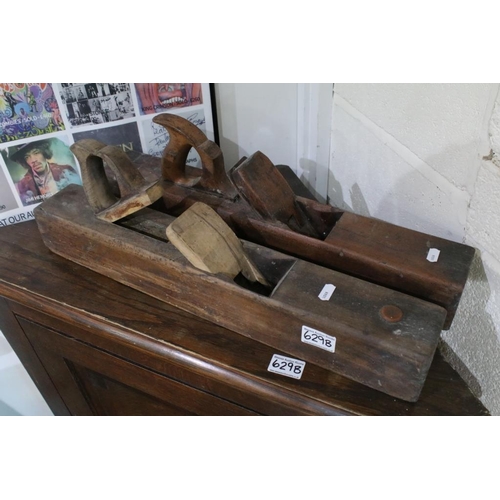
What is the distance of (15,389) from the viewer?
1.29 m

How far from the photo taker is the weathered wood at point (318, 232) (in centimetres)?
67

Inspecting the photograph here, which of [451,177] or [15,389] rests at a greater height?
[451,177]

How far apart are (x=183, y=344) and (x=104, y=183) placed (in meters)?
0.32

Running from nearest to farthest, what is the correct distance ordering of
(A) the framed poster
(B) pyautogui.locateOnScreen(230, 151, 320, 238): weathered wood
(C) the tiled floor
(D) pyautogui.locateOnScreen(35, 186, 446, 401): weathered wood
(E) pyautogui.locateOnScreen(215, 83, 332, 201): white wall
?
1. (D) pyautogui.locateOnScreen(35, 186, 446, 401): weathered wood
2. (B) pyautogui.locateOnScreen(230, 151, 320, 238): weathered wood
3. (A) the framed poster
4. (E) pyautogui.locateOnScreen(215, 83, 332, 201): white wall
5. (C) the tiled floor

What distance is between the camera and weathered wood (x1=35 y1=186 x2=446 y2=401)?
59 centimetres

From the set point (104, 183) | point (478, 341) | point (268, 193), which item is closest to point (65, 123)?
point (104, 183)

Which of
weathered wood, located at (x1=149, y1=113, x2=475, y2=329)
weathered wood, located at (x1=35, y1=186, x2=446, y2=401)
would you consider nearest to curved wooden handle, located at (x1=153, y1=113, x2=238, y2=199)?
weathered wood, located at (x1=149, y1=113, x2=475, y2=329)

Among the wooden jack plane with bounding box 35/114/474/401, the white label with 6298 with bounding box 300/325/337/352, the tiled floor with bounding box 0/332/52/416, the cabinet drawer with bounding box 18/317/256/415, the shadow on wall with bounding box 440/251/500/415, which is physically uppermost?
the wooden jack plane with bounding box 35/114/474/401

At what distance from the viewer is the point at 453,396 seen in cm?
65

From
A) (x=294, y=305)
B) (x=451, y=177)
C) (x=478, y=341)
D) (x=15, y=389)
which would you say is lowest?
(x=15, y=389)

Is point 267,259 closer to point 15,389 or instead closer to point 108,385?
point 108,385

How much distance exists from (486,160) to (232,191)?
1.30 ft

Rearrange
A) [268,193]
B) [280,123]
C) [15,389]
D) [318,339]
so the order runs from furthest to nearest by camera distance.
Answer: [15,389]
[280,123]
[268,193]
[318,339]

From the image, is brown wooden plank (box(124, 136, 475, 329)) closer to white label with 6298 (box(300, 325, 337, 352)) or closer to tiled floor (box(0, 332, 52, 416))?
white label with 6298 (box(300, 325, 337, 352))
